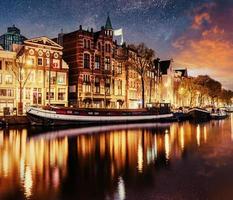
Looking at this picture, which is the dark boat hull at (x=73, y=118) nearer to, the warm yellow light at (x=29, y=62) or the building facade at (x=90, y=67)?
the building facade at (x=90, y=67)

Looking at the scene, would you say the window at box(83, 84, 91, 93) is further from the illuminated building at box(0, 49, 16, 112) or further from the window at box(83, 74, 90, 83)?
the illuminated building at box(0, 49, 16, 112)

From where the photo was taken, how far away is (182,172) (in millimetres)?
22453

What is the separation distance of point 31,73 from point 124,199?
2549 inches

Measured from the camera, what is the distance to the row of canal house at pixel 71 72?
73750 millimetres

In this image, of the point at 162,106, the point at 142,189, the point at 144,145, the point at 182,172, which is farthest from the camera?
the point at 162,106

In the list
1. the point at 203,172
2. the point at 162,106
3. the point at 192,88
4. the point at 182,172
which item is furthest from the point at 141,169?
the point at 192,88

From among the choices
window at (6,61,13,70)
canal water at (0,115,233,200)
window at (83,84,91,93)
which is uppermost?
window at (6,61,13,70)

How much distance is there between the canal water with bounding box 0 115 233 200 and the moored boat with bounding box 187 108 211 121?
70.9m

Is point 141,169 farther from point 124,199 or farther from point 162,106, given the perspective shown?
point 162,106

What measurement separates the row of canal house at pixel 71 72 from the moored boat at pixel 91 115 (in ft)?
31.6

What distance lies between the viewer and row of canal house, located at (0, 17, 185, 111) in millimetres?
73750


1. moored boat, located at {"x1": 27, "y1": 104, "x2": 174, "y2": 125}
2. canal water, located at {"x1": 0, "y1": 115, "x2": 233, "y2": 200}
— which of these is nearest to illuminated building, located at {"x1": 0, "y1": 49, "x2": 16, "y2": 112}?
moored boat, located at {"x1": 27, "y1": 104, "x2": 174, "y2": 125}

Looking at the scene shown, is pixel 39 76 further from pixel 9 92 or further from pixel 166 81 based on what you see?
pixel 166 81

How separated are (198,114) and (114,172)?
88.4m
